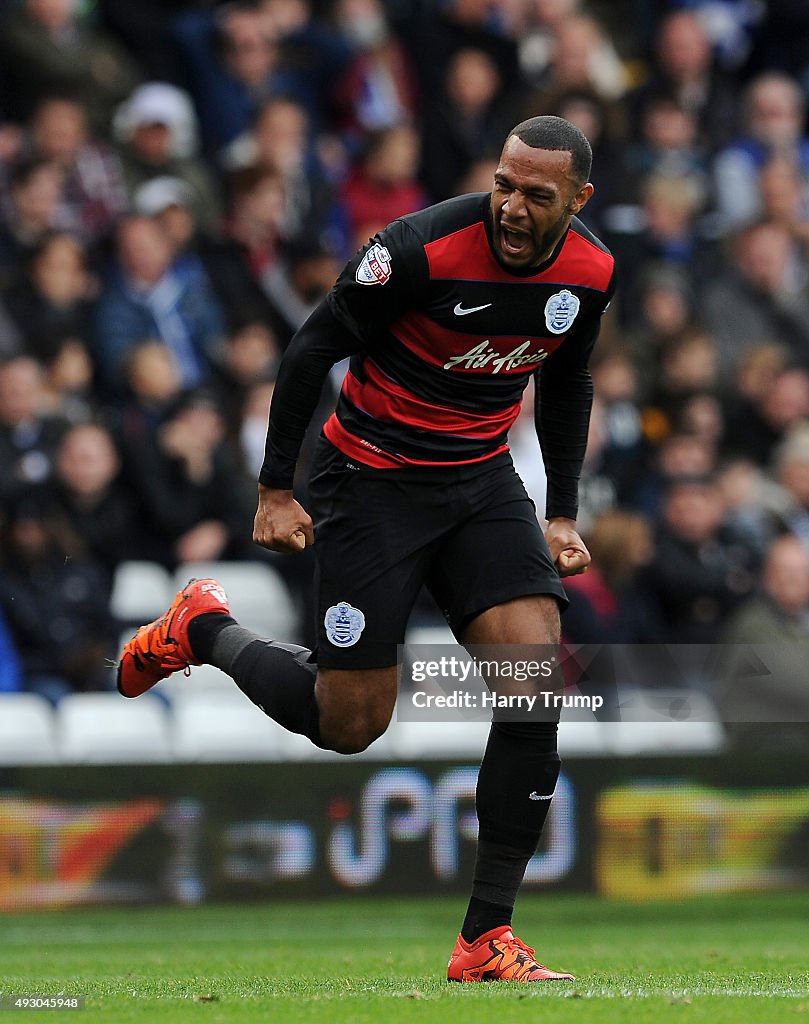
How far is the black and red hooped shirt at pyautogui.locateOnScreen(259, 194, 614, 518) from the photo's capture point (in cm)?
539

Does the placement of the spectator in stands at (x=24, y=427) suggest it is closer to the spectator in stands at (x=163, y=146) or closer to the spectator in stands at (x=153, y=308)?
the spectator in stands at (x=153, y=308)

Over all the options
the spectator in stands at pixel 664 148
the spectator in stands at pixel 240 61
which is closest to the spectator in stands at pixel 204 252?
A: the spectator in stands at pixel 240 61

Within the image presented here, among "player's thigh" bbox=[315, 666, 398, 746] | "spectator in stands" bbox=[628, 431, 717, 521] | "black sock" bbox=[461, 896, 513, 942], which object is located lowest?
"black sock" bbox=[461, 896, 513, 942]

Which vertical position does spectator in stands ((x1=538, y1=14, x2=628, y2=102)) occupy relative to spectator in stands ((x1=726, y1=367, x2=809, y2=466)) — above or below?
above

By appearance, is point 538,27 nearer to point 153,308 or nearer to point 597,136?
point 597,136

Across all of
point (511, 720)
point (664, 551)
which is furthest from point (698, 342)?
point (511, 720)

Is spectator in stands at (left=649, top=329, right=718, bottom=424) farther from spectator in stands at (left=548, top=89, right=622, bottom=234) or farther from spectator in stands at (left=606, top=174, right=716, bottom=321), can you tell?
spectator in stands at (left=548, top=89, right=622, bottom=234)

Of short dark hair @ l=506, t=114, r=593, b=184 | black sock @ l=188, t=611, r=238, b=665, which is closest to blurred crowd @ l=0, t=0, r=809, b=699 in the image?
black sock @ l=188, t=611, r=238, b=665

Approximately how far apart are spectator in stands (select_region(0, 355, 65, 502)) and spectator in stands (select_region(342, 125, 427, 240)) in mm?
2932

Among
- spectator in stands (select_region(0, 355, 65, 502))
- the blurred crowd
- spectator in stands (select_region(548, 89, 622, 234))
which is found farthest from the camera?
spectator in stands (select_region(548, 89, 622, 234))

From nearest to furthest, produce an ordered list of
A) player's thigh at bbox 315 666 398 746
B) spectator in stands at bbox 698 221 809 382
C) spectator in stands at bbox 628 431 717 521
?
player's thigh at bbox 315 666 398 746 < spectator in stands at bbox 628 431 717 521 < spectator in stands at bbox 698 221 809 382

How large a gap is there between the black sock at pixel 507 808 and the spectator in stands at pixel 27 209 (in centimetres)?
591

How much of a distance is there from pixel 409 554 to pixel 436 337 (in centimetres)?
66

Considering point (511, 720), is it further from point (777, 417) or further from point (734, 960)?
point (777, 417)
